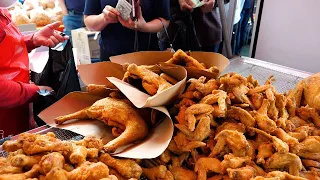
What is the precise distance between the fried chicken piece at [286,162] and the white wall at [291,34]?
1.88 m

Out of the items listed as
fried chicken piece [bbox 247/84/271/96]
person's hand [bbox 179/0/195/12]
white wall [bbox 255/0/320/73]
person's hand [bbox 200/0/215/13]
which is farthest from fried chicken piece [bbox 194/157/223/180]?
white wall [bbox 255/0/320/73]

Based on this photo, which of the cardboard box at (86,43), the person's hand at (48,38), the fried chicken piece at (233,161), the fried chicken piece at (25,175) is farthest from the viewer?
the cardboard box at (86,43)

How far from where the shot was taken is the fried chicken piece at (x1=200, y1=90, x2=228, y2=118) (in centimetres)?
88

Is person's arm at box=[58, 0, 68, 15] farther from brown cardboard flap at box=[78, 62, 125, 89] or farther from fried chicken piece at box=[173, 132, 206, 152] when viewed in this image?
fried chicken piece at box=[173, 132, 206, 152]

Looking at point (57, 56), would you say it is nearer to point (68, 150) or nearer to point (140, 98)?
point (140, 98)

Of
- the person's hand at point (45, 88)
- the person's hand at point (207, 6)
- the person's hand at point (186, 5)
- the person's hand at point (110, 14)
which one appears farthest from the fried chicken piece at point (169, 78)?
the person's hand at point (207, 6)

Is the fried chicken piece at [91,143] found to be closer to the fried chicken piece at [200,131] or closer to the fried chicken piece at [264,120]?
the fried chicken piece at [200,131]

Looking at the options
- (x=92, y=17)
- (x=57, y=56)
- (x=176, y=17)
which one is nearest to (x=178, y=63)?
(x=57, y=56)

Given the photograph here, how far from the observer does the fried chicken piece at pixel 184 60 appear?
1.16 metres

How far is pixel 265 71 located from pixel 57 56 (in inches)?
46.7

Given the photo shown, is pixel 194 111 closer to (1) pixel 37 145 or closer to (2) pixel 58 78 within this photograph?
(1) pixel 37 145

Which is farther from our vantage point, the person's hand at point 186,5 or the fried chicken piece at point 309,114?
the person's hand at point 186,5

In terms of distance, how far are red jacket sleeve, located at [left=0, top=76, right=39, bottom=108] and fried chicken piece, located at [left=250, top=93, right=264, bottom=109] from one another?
1054mm

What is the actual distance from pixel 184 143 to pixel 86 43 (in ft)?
9.45
